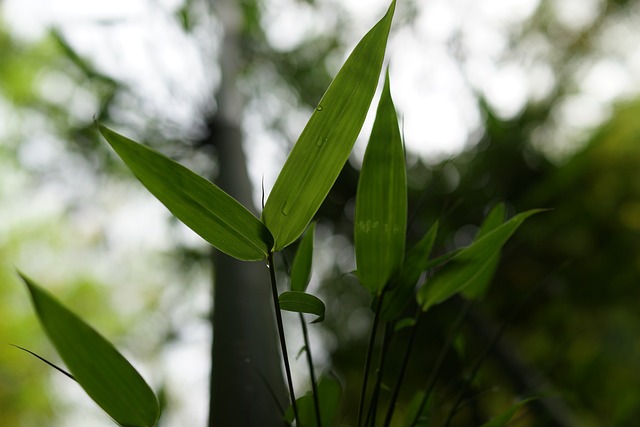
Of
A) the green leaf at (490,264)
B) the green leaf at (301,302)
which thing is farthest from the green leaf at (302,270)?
the green leaf at (490,264)

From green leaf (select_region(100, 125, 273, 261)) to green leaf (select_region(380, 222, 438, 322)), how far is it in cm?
11

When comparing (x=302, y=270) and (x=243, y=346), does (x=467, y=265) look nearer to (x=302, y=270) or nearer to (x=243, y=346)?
(x=302, y=270)

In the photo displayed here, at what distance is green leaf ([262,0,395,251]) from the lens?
0.97 feet

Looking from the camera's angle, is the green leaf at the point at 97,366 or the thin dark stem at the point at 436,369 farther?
the thin dark stem at the point at 436,369

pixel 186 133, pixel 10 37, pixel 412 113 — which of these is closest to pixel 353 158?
pixel 412 113

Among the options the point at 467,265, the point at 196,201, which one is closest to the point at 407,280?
the point at 467,265

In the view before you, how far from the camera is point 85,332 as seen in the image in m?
0.29

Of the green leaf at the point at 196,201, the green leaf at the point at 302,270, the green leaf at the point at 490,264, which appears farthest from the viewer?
the green leaf at the point at 490,264

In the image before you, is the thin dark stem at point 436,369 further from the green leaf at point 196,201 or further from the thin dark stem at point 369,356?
the green leaf at point 196,201

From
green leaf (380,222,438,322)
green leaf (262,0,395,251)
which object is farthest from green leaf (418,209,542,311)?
green leaf (262,0,395,251)

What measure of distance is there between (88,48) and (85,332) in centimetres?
124

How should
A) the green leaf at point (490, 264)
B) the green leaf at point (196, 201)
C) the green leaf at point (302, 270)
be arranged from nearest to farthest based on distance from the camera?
the green leaf at point (196, 201)
the green leaf at point (302, 270)
the green leaf at point (490, 264)

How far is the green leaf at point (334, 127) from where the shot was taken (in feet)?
0.97

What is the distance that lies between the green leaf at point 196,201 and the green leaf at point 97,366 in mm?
83
